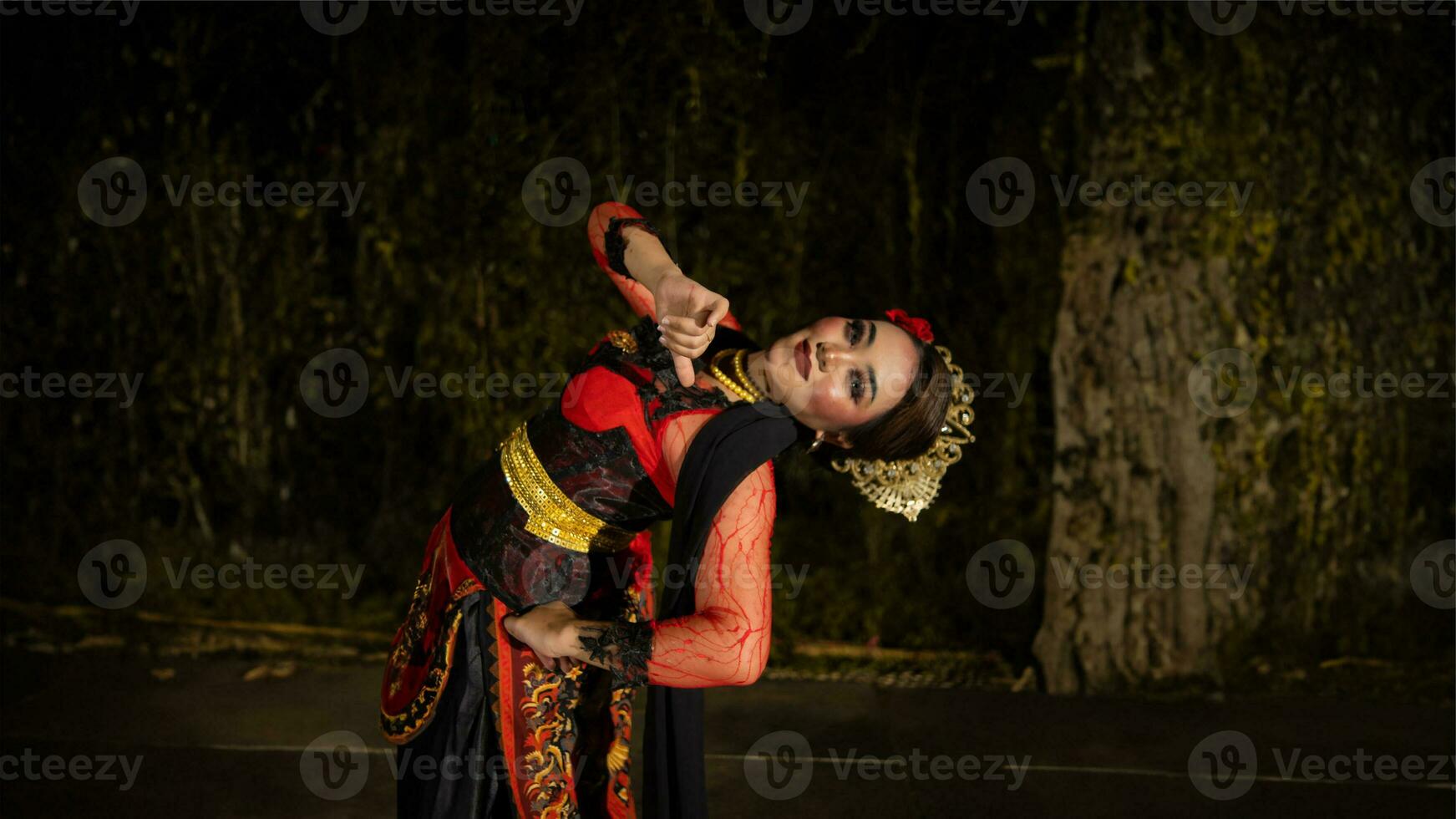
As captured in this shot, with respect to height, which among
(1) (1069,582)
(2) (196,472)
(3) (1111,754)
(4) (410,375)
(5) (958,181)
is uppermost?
(5) (958,181)

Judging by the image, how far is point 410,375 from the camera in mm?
4391

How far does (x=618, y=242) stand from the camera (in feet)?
6.30

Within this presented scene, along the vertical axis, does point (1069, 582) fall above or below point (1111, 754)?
above

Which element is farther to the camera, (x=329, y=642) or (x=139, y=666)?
(x=329, y=642)

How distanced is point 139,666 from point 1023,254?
3184 mm

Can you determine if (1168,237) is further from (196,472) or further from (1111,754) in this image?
(196,472)

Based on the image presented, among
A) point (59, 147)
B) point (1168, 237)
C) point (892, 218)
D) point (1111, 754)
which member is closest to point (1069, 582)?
point (1111, 754)
